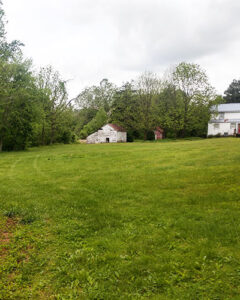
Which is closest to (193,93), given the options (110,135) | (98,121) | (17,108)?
(110,135)

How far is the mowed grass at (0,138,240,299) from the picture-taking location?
4016 millimetres

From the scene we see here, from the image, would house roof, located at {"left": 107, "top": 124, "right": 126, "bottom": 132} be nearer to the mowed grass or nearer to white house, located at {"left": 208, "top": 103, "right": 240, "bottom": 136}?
white house, located at {"left": 208, "top": 103, "right": 240, "bottom": 136}

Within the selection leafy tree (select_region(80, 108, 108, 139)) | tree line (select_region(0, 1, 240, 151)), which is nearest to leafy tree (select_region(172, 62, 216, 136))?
tree line (select_region(0, 1, 240, 151))

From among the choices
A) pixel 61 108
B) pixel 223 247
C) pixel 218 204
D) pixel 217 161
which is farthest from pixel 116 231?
pixel 61 108

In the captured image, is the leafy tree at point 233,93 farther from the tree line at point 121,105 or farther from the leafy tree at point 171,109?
the leafy tree at point 171,109

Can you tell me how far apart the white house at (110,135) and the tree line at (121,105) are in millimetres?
1883

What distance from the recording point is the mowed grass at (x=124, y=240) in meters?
4.02

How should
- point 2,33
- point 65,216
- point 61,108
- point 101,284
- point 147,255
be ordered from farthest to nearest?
point 61,108 < point 2,33 < point 65,216 < point 147,255 < point 101,284

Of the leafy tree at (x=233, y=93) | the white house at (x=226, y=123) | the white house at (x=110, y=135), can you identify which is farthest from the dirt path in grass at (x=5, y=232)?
the leafy tree at (x=233, y=93)

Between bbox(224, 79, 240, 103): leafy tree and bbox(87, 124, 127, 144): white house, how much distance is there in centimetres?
4524

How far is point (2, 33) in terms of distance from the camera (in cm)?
1877

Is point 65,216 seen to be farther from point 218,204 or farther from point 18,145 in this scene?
point 18,145

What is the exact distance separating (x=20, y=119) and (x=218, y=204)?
30452 millimetres

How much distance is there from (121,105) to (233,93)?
48835 mm
